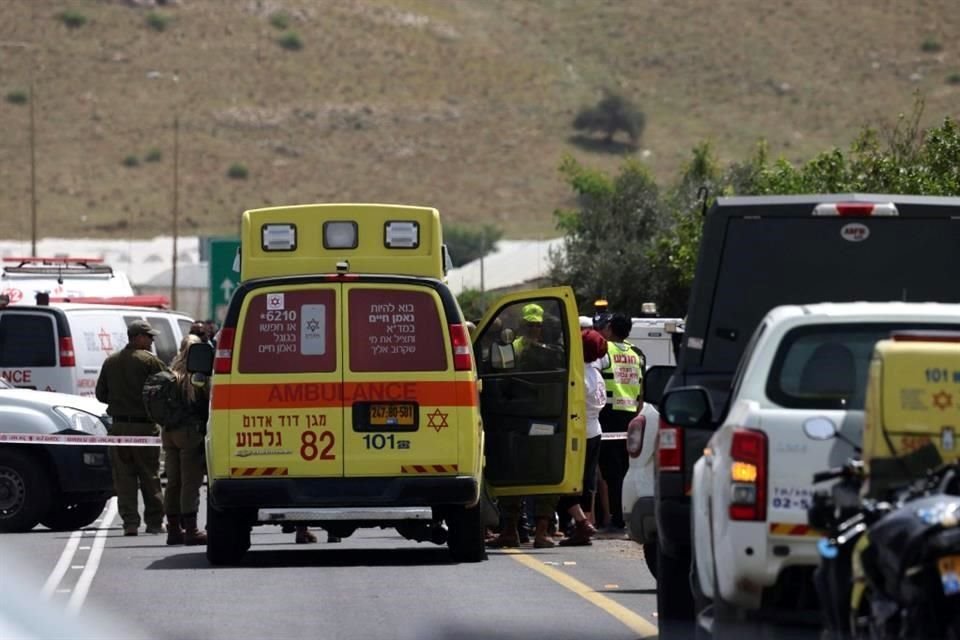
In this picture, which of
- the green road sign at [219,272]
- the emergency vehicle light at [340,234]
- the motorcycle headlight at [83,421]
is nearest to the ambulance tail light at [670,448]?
the emergency vehicle light at [340,234]

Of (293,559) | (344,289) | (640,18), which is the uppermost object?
(640,18)

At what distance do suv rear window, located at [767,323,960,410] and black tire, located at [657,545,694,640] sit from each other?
2.17m

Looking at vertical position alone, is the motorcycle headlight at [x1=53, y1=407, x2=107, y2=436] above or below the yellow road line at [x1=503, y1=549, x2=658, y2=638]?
above

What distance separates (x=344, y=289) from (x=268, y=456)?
3.96ft

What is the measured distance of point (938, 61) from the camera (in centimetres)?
12319

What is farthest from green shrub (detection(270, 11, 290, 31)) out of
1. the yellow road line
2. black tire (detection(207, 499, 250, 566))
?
black tire (detection(207, 499, 250, 566))

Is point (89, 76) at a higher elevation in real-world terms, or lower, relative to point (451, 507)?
higher

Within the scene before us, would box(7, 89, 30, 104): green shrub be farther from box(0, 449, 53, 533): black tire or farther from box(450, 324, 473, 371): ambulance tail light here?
box(450, 324, 473, 371): ambulance tail light

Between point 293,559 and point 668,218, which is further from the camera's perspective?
point 668,218

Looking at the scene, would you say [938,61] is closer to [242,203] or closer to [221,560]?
[242,203]

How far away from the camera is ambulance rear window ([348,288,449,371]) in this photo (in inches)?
576

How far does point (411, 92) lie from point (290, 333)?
103879mm

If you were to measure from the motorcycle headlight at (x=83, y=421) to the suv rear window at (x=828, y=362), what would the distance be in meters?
11.2

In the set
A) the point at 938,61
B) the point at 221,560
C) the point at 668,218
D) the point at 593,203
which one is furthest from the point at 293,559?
the point at 938,61
